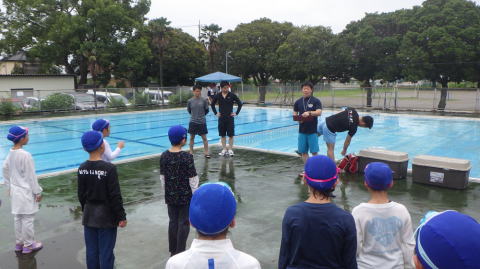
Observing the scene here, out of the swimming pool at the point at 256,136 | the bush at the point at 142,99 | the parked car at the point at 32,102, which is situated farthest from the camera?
the bush at the point at 142,99

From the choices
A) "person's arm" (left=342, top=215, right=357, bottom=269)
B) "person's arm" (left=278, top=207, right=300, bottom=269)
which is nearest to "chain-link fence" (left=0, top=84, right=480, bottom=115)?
"person's arm" (left=342, top=215, right=357, bottom=269)

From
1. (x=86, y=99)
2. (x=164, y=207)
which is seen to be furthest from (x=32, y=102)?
(x=164, y=207)

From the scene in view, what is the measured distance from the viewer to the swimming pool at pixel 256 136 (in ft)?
38.7

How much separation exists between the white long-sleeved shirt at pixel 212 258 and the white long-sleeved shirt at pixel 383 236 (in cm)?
136

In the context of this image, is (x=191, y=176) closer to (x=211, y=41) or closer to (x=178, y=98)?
(x=178, y=98)

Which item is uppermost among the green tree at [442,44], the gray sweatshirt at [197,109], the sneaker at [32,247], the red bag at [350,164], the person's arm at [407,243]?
the green tree at [442,44]

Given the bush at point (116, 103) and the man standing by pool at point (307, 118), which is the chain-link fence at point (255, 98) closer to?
the bush at point (116, 103)

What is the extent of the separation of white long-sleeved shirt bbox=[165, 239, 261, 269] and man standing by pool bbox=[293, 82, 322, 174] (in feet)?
20.1

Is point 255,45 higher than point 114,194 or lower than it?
higher

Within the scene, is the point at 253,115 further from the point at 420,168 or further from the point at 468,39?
the point at 420,168

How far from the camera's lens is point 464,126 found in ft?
55.9

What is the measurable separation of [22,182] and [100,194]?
1576 mm

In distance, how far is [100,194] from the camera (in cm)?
380

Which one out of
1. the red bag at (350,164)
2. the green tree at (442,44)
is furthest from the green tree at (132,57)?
the red bag at (350,164)
